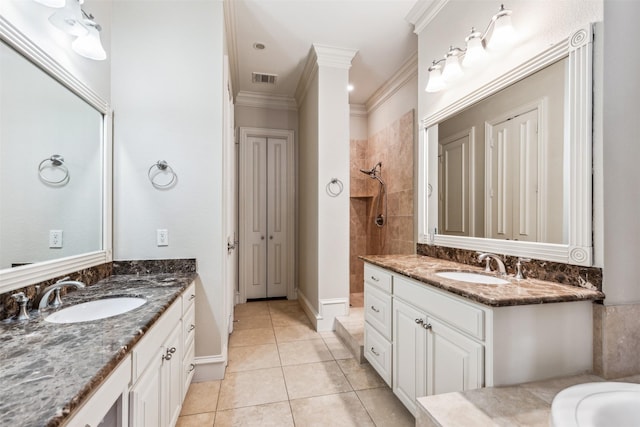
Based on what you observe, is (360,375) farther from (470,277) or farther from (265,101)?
(265,101)

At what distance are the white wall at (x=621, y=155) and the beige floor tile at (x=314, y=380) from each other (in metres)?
1.62

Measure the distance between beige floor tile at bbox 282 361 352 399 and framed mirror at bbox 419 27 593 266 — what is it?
4.15 feet

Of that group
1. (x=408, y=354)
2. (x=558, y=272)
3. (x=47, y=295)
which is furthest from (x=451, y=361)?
(x=47, y=295)

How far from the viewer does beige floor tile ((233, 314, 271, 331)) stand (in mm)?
3127

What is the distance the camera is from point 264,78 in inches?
140

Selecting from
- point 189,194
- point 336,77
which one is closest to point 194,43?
point 189,194

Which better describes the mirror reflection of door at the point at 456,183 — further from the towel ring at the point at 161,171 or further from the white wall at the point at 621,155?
the towel ring at the point at 161,171

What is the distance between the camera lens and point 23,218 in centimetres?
128

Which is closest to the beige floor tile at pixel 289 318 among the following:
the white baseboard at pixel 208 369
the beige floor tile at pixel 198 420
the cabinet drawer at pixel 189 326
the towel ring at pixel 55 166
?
the white baseboard at pixel 208 369

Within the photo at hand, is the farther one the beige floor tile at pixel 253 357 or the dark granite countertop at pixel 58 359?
the beige floor tile at pixel 253 357

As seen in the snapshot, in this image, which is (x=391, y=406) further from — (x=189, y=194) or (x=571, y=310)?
(x=189, y=194)

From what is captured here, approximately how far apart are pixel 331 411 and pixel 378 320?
0.63 metres

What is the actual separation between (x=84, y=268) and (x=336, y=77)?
2.69 meters

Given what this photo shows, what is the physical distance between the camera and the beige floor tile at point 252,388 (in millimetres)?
1891
